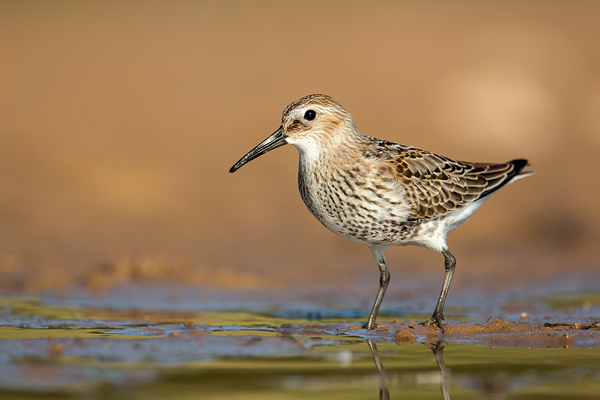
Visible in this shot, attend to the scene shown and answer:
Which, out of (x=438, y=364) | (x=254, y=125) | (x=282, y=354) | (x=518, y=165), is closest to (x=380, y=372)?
(x=438, y=364)

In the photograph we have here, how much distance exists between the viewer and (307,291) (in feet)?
35.2

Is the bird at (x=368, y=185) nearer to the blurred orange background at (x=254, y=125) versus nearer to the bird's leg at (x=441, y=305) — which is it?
the bird's leg at (x=441, y=305)

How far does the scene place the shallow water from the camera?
17.8ft

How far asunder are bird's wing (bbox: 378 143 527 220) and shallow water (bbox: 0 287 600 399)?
122 centimetres

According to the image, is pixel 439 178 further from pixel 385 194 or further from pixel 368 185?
pixel 368 185

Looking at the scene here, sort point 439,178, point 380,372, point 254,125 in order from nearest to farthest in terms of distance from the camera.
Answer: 1. point 380,372
2. point 439,178
3. point 254,125

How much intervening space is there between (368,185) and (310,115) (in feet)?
3.14

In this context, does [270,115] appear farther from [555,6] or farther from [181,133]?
[555,6]

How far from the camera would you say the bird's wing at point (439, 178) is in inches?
319

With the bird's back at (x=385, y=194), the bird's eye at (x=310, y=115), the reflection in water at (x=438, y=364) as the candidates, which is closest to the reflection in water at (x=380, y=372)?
the reflection in water at (x=438, y=364)

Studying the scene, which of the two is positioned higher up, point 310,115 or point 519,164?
point 310,115

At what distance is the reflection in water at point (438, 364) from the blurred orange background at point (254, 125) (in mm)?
4259

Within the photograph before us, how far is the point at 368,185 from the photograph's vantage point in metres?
7.75

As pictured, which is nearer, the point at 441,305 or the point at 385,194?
the point at 385,194
